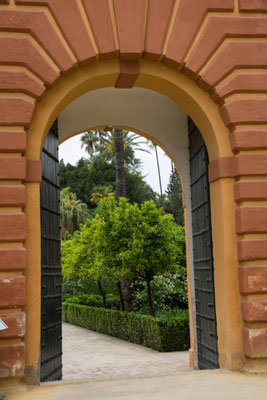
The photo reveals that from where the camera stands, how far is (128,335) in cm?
1580

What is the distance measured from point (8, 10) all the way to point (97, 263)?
11.0 metres

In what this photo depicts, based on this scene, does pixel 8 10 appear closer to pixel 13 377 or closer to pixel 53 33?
pixel 53 33

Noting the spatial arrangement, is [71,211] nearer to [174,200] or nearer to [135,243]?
[174,200]

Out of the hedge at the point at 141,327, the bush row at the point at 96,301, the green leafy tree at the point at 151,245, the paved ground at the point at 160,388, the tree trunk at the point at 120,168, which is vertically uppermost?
the tree trunk at the point at 120,168

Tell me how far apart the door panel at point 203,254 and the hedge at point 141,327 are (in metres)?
5.44

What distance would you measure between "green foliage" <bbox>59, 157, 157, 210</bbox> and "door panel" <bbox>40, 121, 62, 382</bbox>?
28.9 m

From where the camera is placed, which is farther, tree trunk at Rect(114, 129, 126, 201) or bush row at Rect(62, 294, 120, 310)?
bush row at Rect(62, 294, 120, 310)

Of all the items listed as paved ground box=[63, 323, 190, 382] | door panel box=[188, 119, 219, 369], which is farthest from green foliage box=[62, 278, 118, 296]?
door panel box=[188, 119, 219, 369]

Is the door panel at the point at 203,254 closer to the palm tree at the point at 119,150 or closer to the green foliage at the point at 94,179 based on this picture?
the palm tree at the point at 119,150

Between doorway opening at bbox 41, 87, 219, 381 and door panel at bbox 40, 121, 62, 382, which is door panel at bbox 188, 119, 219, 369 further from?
door panel at bbox 40, 121, 62, 382

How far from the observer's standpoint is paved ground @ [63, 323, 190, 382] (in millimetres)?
10148

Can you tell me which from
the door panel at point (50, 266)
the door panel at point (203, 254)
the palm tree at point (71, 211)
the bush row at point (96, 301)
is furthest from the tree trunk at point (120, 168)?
the palm tree at point (71, 211)

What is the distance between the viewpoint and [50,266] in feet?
23.0

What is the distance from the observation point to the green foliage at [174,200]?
37894 mm
